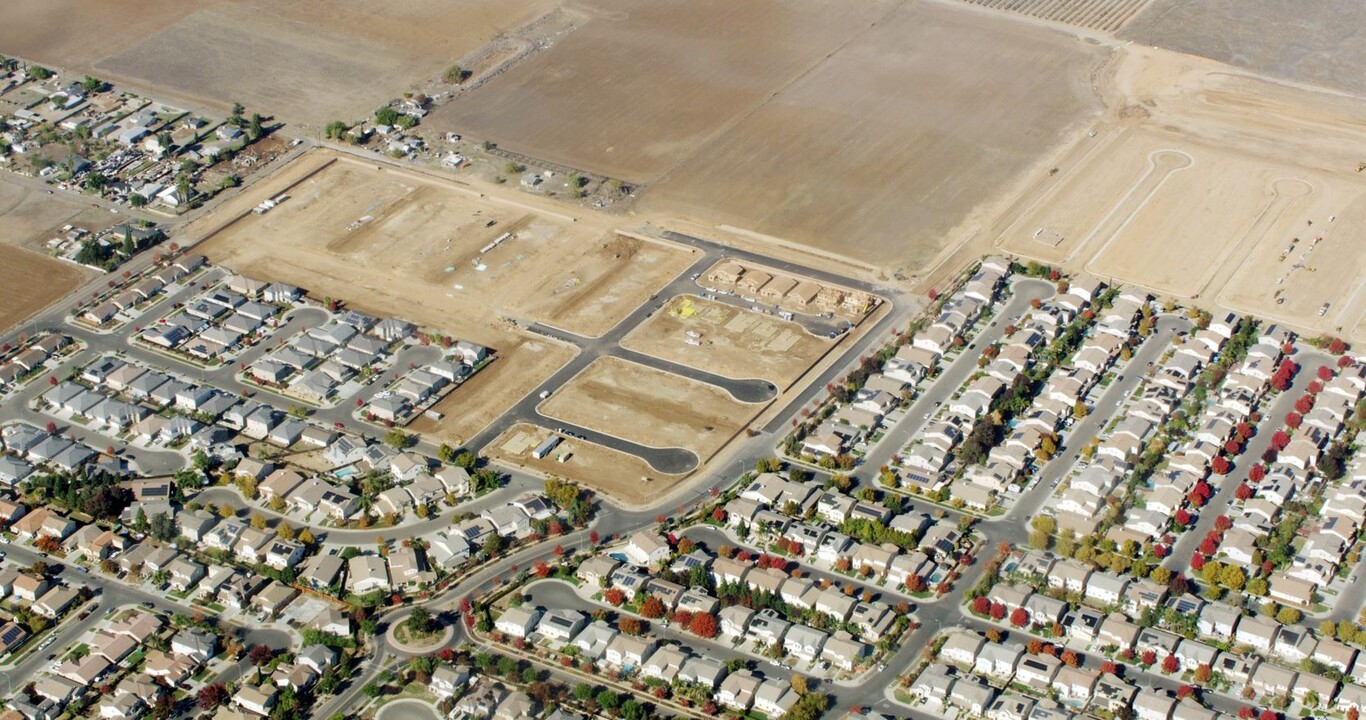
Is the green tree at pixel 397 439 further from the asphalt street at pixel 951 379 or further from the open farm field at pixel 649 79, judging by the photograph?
the open farm field at pixel 649 79

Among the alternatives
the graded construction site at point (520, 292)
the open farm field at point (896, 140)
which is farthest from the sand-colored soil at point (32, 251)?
the open farm field at point (896, 140)

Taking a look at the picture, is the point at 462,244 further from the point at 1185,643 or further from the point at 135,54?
the point at 1185,643

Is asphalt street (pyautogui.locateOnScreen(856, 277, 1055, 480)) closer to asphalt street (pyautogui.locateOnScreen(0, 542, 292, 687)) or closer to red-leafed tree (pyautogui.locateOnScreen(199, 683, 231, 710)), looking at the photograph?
asphalt street (pyautogui.locateOnScreen(0, 542, 292, 687))

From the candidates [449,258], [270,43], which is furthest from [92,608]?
[270,43]

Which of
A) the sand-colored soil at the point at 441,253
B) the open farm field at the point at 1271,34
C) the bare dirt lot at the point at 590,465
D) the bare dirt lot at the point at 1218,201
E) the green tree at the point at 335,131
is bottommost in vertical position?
the bare dirt lot at the point at 590,465

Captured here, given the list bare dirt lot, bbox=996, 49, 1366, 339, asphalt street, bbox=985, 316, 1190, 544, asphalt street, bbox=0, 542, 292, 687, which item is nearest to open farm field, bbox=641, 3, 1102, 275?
bare dirt lot, bbox=996, 49, 1366, 339

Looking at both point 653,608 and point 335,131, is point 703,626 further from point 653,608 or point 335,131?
point 335,131
